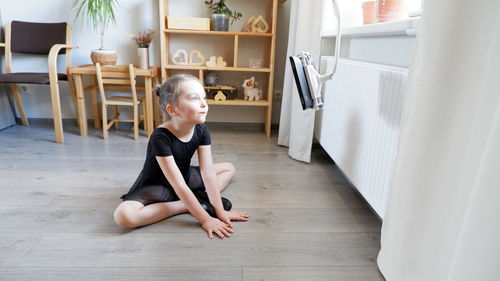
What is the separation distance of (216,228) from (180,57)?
174 centimetres

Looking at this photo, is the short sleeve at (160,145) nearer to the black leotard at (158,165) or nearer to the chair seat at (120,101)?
the black leotard at (158,165)

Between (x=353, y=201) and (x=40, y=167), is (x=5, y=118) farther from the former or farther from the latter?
(x=353, y=201)

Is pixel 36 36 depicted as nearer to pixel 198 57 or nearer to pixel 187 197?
pixel 198 57

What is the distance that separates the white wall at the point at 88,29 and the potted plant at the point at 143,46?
0.20m

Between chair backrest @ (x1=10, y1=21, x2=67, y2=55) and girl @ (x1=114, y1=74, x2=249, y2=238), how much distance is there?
1.74 meters

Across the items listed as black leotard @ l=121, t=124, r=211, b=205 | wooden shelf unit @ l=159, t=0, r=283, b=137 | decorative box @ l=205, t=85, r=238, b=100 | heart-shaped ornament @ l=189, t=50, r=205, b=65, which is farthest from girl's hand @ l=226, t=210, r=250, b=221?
heart-shaped ornament @ l=189, t=50, r=205, b=65

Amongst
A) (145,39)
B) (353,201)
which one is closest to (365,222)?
(353,201)

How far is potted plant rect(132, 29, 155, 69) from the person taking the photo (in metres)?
2.38

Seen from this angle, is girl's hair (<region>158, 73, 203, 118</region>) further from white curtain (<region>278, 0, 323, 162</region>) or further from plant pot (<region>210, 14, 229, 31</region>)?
plant pot (<region>210, 14, 229, 31</region>)

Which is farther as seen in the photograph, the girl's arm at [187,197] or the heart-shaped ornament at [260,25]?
the heart-shaped ornament at [260,25]

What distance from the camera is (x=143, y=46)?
2420 millimetres

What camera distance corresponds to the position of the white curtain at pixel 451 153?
0.54m

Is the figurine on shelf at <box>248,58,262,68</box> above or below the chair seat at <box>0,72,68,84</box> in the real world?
above

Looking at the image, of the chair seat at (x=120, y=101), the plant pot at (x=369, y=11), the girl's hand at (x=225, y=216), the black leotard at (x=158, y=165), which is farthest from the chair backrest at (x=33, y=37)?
the plant pot at (x=369, y=11)
